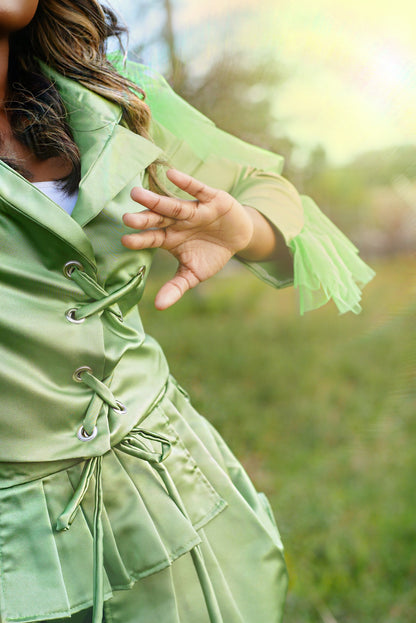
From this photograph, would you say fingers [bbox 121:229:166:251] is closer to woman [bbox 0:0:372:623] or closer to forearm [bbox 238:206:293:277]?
woman [bbox 0:0:372:623]

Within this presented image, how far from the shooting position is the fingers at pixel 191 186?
757 mm

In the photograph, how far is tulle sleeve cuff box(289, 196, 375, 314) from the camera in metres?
0.98

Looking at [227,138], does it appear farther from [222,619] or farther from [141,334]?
[222,619]

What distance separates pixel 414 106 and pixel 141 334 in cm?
51

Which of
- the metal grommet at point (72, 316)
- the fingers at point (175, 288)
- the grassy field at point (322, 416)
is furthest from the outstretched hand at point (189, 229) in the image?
the grassy field at point (322, 416)

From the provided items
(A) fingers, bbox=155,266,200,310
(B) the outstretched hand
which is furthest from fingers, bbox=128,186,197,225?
(A) fingers, bbox=155,266,200,310

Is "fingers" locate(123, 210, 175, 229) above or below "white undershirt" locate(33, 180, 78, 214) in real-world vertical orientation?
above

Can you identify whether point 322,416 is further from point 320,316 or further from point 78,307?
point 78,307

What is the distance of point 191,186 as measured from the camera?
2.58 ft

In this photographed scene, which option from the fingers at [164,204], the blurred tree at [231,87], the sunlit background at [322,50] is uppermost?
the sunlit background at [322,50]

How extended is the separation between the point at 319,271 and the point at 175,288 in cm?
26

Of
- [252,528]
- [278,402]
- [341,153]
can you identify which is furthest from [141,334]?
[278,402]

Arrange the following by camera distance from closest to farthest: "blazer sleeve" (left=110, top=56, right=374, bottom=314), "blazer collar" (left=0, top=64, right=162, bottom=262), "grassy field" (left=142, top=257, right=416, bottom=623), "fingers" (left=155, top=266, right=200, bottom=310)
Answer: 1. "blazer collar" (left=0, top=64, right=162, bottom=262)
2. "fingers" (left=155, top=266, right=200, bottom=310)
3. "blazer sleeve" (left=110, top=56, right=374, bottom=314)
4. "grassy field" (left=142, top=257, right=416, bottom=623)

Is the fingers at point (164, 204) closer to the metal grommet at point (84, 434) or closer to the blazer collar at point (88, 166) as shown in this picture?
the blazer collar at point (88, 166)
